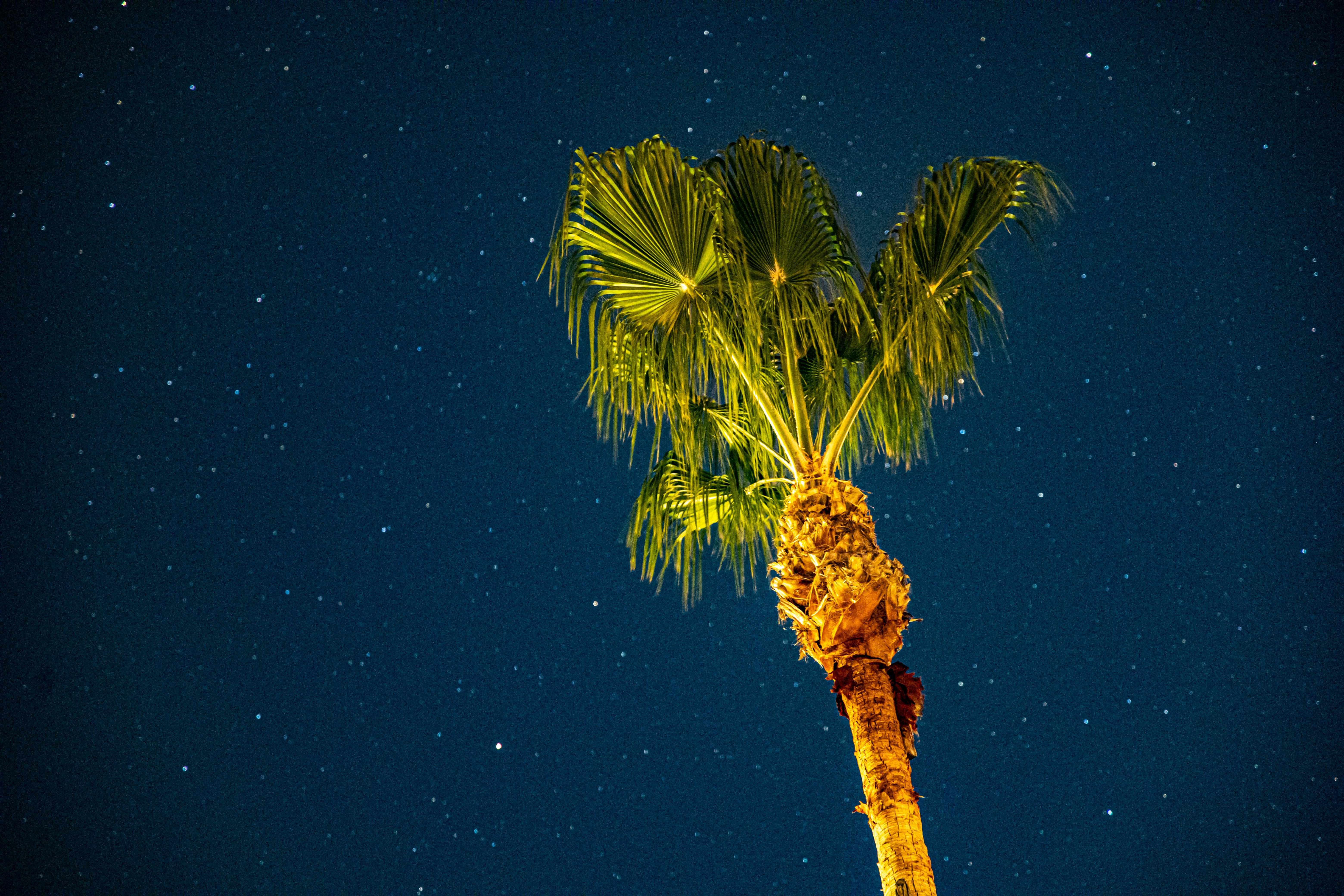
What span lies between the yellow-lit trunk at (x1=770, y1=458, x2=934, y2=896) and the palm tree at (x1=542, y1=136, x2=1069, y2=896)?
10 mm

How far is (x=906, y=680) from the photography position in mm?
4543

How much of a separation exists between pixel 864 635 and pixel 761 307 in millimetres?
2057

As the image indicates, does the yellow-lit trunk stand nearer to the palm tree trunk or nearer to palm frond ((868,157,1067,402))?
the palm tree trunk

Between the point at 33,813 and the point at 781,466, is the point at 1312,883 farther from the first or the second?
the point at 33,813

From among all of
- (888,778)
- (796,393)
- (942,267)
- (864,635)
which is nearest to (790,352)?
(796,393)

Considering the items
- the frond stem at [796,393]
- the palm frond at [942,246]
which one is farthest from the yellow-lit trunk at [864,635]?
the palm frond at [942,246]

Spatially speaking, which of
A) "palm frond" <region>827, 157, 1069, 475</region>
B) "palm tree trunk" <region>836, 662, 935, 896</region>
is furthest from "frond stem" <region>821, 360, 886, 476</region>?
"palm tree trunk" <region>836, 662, 935, 896</region>

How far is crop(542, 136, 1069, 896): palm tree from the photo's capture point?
4547mm

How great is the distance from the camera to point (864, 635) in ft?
14.8

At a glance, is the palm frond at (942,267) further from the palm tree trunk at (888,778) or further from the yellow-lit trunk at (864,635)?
the palm tree trunk at (888,778)

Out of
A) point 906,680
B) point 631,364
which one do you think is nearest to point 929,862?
point 906,680

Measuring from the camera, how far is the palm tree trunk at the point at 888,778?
4082 millimetres

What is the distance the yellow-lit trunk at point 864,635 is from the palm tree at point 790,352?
1cm

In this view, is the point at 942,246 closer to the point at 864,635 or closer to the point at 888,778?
the point at 864,635
